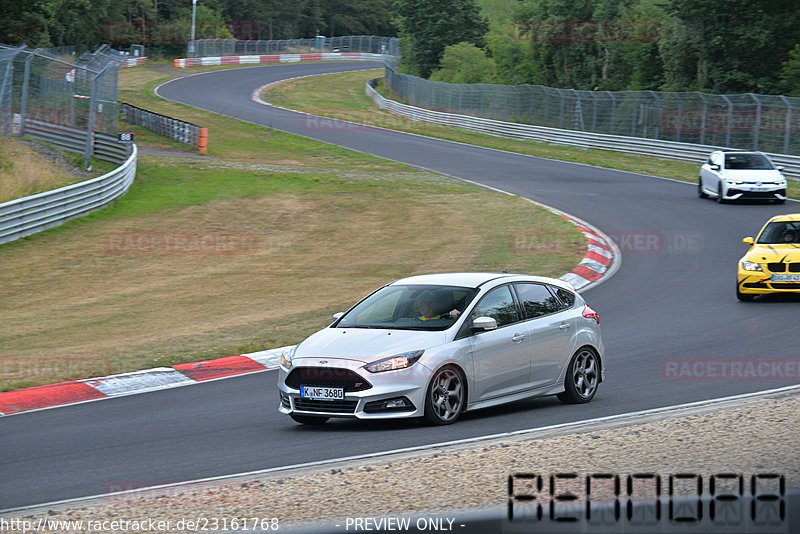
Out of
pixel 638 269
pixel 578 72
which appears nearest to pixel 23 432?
pixel 638 269

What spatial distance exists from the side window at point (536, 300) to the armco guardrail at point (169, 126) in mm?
35901

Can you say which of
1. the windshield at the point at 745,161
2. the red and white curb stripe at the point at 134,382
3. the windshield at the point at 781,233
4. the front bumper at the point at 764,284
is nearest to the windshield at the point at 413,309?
the red and white curb stripe at the point at 134,382

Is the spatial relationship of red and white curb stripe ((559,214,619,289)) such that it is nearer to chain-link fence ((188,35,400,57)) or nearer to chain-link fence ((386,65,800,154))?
chain-link fence ((386,65,800,154))

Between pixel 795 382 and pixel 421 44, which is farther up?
pixel 421 44

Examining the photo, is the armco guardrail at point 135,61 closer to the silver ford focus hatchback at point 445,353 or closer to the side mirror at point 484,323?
the silver ford focus hatchback at point 445,353

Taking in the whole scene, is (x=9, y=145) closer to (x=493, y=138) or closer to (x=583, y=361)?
(x=583, y=361)

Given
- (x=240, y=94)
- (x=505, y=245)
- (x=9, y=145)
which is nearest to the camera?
(x=505, y=245)

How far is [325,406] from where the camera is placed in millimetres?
9688

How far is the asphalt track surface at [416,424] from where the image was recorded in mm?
8523

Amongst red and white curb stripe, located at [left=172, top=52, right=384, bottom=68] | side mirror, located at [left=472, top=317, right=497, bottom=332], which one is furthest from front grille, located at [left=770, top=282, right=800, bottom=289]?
red and white curb stripe, located at [left=172, top=52, right=384, bottom=68]

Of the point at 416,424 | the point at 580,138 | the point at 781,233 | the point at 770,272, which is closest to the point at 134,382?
the point at 416,424

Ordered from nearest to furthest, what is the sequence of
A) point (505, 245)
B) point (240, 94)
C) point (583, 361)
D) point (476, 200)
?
point (583, 361) → point (505, 245) → point (476, 200) → point (240, 94)

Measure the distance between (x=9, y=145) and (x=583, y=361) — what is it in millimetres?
23883

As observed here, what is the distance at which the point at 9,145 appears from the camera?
98.9ft
